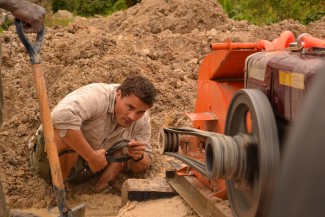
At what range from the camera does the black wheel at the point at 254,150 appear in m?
2.51

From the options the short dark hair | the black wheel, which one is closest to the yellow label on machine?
the black wheel

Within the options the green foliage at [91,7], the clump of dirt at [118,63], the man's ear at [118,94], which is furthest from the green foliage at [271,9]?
the man's ear at [118,94]

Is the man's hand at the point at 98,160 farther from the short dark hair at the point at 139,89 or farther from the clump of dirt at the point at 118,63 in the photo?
the clump of dirt at the point at 118,63

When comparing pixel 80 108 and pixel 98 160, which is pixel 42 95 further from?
pixel 98 160

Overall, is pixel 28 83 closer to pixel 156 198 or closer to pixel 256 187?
pixel 156 198

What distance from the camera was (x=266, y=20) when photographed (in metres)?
13.1

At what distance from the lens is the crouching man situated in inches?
184

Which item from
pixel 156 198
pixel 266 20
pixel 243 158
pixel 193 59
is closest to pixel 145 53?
pixel 193 59

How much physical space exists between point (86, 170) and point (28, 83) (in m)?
1.96

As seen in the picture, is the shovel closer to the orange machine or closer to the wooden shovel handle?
the wooden shovel handle

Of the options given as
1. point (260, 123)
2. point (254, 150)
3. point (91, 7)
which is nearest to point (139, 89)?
point (254, 150)

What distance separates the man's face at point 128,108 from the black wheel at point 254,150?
5.67 ft

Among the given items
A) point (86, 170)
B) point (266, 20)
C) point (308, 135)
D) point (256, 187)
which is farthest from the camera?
point (266, 20)

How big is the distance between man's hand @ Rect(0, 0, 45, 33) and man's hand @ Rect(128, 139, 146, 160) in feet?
4.90
